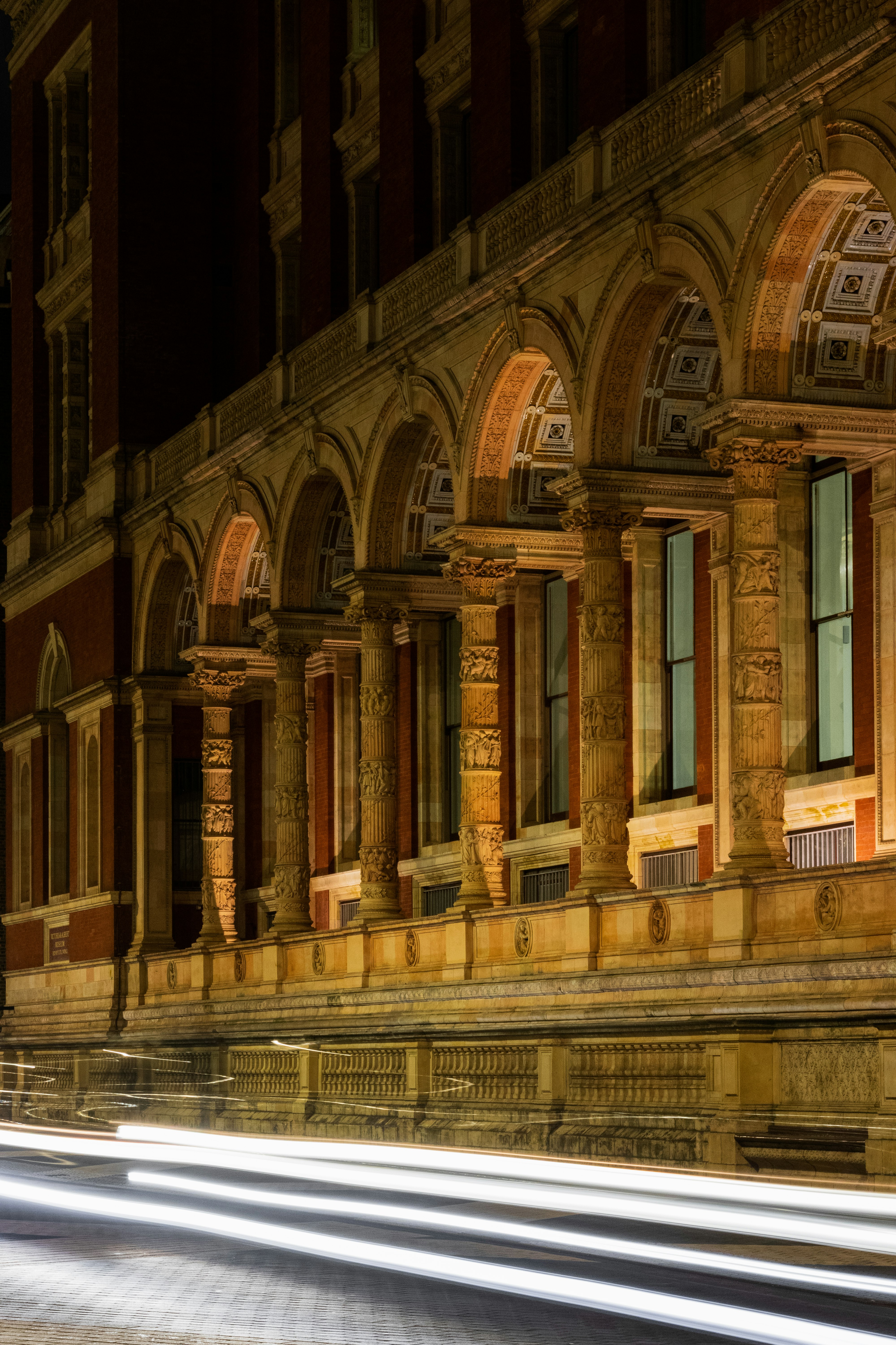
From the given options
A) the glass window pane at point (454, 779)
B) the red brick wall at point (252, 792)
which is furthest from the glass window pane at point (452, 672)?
the red brick wall at point (252, 792)

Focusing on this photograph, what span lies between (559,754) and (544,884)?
1.95m

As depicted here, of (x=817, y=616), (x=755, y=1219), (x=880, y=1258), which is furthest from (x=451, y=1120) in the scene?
(x=755, y=1219)

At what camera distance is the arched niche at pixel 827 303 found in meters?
22.3

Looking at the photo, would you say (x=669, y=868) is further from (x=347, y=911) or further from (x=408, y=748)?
(x=347, y=911)

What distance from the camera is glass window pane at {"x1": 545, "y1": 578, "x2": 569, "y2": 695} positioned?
33.9m

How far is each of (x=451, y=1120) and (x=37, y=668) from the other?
21.6 metres

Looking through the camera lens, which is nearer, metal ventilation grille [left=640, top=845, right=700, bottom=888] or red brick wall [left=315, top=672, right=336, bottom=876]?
metal ventilation grille [left=640, top=845, right=700, bottom=888]

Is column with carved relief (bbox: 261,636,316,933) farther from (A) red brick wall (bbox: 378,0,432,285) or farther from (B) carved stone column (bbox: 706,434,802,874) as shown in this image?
(B) carved stone column (bbox: 706,434,802,874)

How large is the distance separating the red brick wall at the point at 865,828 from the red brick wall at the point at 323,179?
13.6 m

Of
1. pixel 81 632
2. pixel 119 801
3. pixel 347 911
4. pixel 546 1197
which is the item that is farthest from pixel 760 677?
pixel 81 632

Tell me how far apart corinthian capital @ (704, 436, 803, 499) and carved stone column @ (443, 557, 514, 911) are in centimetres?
642

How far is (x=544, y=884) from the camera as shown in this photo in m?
33.5

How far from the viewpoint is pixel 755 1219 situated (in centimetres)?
1216

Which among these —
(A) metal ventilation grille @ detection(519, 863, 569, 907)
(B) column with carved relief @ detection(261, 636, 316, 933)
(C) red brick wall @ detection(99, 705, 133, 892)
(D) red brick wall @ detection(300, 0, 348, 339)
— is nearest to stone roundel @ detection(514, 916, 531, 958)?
(A) metal ventilation grille @ detection(519, 863, 569, 907)
